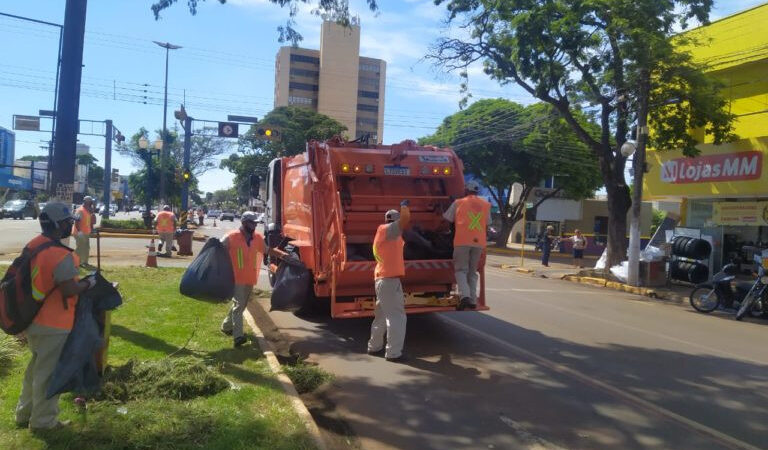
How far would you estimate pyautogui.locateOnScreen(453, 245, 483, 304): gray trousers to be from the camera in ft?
26.3

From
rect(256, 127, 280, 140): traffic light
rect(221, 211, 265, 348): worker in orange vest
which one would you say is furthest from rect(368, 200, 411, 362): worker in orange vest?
rect(256, 127, 280, 140): traffic light

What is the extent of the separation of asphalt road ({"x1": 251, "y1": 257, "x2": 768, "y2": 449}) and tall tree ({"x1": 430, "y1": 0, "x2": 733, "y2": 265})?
25.7 feet

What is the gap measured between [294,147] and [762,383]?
4094 cm

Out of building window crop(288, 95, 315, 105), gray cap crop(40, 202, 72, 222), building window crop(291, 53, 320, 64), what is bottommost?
gray cap crop(40, 202, 72, 222)

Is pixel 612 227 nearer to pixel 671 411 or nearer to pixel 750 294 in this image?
pixel 750 294

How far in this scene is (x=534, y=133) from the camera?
101ft

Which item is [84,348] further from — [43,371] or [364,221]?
[364,221]

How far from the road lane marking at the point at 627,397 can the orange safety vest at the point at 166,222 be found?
12.8 meters

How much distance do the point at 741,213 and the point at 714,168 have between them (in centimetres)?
154

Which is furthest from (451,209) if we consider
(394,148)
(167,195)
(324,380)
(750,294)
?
(167,195)

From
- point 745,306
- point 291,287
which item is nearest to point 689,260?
point 745,306

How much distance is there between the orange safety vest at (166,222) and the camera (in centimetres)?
1852

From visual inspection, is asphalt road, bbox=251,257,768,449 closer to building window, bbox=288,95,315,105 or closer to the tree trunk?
the tree trunk

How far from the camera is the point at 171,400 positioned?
4.84 meters
